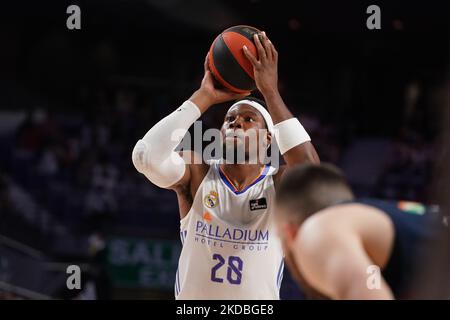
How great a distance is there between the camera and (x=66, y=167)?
1168cm

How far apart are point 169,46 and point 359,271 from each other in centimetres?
1336

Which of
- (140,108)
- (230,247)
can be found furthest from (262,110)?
(140,108)

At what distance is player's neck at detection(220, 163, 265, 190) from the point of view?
385cm

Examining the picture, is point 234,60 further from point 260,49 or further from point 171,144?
point 171,144

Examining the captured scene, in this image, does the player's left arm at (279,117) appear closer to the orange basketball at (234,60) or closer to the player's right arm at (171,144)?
the orange basketball at (234,60)

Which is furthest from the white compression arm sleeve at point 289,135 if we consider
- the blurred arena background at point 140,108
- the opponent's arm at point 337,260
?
the blurred arena background at point 140,108

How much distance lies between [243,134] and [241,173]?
0.22 m

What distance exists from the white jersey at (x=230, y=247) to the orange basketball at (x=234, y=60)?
0.56 meters

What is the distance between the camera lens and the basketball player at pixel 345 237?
74.3 inches

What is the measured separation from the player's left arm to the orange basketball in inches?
1.6

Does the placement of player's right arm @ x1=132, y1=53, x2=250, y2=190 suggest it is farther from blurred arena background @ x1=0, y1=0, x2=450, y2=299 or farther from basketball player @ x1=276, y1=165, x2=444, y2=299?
blurred arena background @ x1=0, y1=0, x2=450, y2=299

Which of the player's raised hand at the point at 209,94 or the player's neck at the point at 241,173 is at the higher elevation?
the player's raised hand at the point at 209,94

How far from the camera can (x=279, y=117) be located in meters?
3.62
